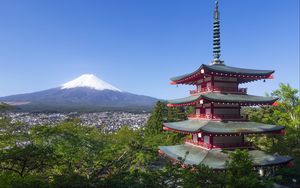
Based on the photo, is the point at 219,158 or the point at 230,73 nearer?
the point at 219,158

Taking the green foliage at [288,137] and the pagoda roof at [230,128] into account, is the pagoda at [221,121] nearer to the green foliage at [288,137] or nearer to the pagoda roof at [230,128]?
the pagoda roof at [230,128]

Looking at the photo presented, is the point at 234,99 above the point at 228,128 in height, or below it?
above

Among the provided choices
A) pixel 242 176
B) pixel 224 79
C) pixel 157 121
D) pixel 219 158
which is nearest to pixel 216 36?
pixel 224 79

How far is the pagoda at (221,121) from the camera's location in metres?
17.2

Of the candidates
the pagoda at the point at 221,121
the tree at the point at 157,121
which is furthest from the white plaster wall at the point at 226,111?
A: the tree at the point at 157,121

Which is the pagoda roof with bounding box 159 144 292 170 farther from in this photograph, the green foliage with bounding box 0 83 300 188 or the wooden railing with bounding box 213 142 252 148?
the green foliage with bounding box 0 83 300 188

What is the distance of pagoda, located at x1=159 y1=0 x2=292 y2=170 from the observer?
1720cm

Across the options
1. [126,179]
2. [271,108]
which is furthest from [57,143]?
[271,108]

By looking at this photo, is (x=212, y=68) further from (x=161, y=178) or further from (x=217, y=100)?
(x=161, y=178)

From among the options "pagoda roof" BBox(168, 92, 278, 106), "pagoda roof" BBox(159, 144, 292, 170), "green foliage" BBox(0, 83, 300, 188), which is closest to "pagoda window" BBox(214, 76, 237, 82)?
"pagoda roof" BBox(168, 92, 278, 106)

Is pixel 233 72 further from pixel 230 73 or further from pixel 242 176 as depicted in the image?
pixel 242 176

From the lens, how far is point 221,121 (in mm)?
18453

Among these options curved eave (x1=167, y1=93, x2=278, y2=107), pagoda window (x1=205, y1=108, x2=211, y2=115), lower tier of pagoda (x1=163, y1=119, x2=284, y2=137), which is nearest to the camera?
lower tier of pagoda (x1=163, y1=119, x2=284, y2=137)

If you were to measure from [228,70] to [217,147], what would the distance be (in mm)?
5129
